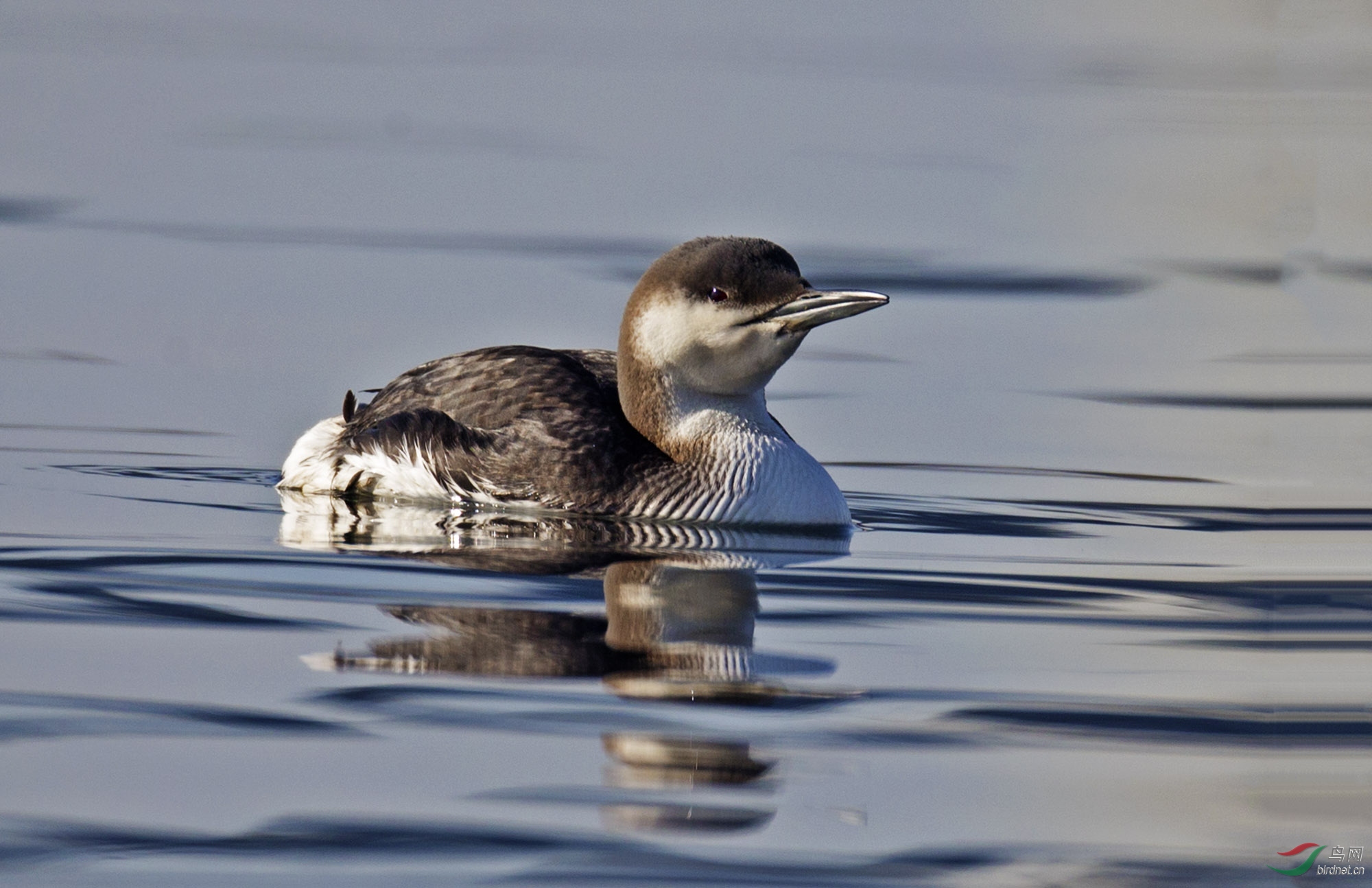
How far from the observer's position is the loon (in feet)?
22.0

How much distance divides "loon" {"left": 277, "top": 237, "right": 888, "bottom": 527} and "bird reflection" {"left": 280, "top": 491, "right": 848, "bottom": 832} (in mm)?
86

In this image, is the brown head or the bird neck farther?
the bird neck

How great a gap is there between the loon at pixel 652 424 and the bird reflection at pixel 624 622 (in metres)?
0.09

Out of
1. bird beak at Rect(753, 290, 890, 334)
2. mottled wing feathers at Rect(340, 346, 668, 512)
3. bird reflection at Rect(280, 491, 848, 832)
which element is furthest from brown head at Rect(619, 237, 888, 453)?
bird reflection at Rect(280, 491, 848, 832)

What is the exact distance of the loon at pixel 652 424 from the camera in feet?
22.0

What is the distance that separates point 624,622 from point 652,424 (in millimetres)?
1796

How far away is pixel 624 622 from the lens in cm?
529

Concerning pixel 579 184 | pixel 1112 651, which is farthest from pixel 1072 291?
pixel 1112 651

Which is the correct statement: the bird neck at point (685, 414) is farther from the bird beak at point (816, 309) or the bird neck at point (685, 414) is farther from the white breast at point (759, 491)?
the bird beak at point (816, 309)

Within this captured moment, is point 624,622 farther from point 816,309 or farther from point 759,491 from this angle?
point 816,309

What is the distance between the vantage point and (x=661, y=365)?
6895mm

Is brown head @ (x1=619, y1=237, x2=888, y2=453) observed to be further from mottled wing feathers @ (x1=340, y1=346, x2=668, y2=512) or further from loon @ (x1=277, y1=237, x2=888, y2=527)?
mottled wing feathers @ (x1=340, y1=346, x2=668, y2=512)

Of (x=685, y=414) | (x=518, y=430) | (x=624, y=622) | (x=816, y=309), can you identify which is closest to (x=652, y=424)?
(x=685, y=414)

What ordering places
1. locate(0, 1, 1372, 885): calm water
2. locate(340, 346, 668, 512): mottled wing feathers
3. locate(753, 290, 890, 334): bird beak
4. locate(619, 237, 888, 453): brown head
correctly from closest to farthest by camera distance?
locate(0, 1, 1372, 885): calm water < locate(753, 290, 890, 334): bird beak < locate(619, 237, 888, 453): brown head < locate(340, 346, 668, 512): mottled wing feathers
